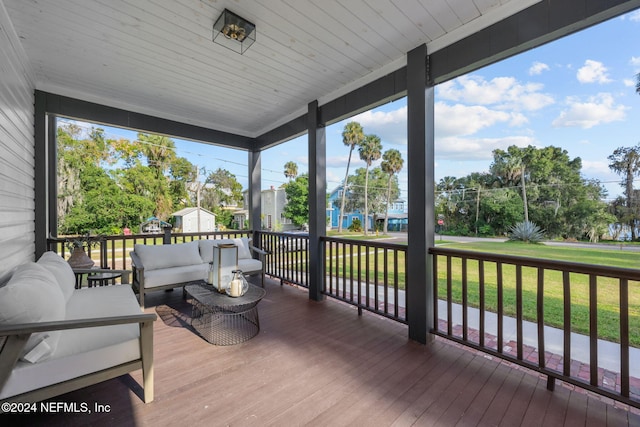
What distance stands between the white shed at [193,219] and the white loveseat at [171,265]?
9249 mm

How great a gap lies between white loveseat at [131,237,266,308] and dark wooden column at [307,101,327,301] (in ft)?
3.31

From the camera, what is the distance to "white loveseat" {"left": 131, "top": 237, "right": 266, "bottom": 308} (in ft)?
11.2

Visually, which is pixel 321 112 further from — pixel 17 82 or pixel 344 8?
pixel 17 82

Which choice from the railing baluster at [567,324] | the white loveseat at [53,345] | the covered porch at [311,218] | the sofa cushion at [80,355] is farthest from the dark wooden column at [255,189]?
the railing baluster at [567,324]

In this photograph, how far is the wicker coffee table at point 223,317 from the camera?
8.37ft

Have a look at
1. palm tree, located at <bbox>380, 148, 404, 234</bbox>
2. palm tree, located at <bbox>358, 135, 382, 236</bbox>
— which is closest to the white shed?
palm tree, located at <bbox>358, 135, 382, 236</bbox>

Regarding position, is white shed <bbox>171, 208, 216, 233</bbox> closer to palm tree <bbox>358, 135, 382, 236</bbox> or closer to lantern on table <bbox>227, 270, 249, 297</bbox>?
palm tree <bbox>358, 135, 382, 236</bbox>

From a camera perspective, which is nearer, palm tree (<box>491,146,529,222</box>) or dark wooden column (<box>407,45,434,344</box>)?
dark wooden column (<box>407,45,434,344</box>)

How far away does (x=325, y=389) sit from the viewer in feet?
6.05

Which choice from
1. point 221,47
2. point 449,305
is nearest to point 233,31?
point 221,47

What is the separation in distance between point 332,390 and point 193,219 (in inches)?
508

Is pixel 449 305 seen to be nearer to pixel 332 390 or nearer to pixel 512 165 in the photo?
pixel 332 390

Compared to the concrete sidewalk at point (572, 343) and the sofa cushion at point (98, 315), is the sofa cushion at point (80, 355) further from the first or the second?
the concrete sidewalk at point (572, 343)

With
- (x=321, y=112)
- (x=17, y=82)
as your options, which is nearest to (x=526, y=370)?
(x=321, y=112)
